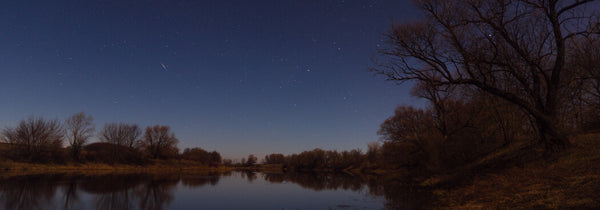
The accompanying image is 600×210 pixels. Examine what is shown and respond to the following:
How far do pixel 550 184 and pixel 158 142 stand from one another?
86301mm

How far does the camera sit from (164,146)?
8019cm

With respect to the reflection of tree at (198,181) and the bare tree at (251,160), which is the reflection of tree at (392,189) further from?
the bare tree at (251,160)

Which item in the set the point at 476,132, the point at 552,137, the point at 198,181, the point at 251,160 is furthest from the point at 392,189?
the point at 251,160

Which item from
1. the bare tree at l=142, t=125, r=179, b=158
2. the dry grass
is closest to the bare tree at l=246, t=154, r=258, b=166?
the bare tree at l=142, t=125, r=179, b=158

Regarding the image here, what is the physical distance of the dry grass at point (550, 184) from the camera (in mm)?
7324

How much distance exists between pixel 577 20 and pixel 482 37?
130 inches

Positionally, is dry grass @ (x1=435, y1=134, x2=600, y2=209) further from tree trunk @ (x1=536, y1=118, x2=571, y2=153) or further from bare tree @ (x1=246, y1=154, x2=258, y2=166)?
bare tree @ (x1=246, y1=154, x2=258, y2=166)

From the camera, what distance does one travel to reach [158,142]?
263 ft

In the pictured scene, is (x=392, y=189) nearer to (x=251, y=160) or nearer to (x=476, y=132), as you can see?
(x=476, y=132)

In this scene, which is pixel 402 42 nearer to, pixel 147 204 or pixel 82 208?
pixel 147 204

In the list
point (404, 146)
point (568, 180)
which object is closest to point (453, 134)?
point (404, 146)

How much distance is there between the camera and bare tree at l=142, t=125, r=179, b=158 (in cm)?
7874

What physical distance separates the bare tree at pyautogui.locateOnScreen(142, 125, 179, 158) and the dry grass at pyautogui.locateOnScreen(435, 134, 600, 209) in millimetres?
81771

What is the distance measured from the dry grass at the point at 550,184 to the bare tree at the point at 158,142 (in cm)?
8177
